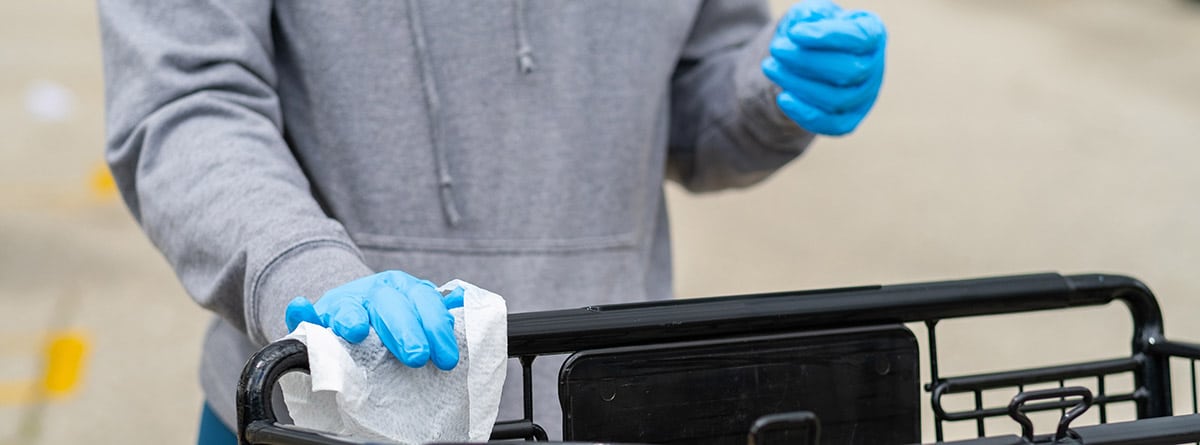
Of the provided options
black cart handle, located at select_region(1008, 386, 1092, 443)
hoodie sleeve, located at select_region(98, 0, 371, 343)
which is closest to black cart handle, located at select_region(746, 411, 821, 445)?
black cart handle, located at select_region(1008, 386, 1092, 443)

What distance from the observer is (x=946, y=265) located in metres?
4.35

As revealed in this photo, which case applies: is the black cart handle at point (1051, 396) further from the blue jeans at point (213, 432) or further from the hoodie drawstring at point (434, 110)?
the blue jeans at point (213, 432)

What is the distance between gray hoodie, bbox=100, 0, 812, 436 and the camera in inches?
49.4

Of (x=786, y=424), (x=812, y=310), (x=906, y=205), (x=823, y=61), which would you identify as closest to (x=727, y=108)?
(x=823, y=61)

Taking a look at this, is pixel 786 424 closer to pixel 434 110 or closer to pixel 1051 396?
pixel 1051 396

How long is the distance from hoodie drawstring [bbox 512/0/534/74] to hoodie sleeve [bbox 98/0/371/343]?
0.27m

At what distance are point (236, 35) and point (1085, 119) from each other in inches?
201

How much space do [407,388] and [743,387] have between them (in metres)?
0.29

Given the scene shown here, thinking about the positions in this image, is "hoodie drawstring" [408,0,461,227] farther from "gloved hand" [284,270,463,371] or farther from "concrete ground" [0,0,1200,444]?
"concrete ground" [0,0,1200,444]

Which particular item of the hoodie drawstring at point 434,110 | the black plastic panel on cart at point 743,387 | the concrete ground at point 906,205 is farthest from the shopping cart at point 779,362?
the concrete ground at point 906,205

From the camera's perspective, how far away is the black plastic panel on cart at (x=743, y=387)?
3.36 feet

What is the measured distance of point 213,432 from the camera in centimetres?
150

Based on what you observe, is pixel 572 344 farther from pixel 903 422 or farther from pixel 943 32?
pixel 943 32

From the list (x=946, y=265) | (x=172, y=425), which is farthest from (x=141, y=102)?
(x=946, y=265)
